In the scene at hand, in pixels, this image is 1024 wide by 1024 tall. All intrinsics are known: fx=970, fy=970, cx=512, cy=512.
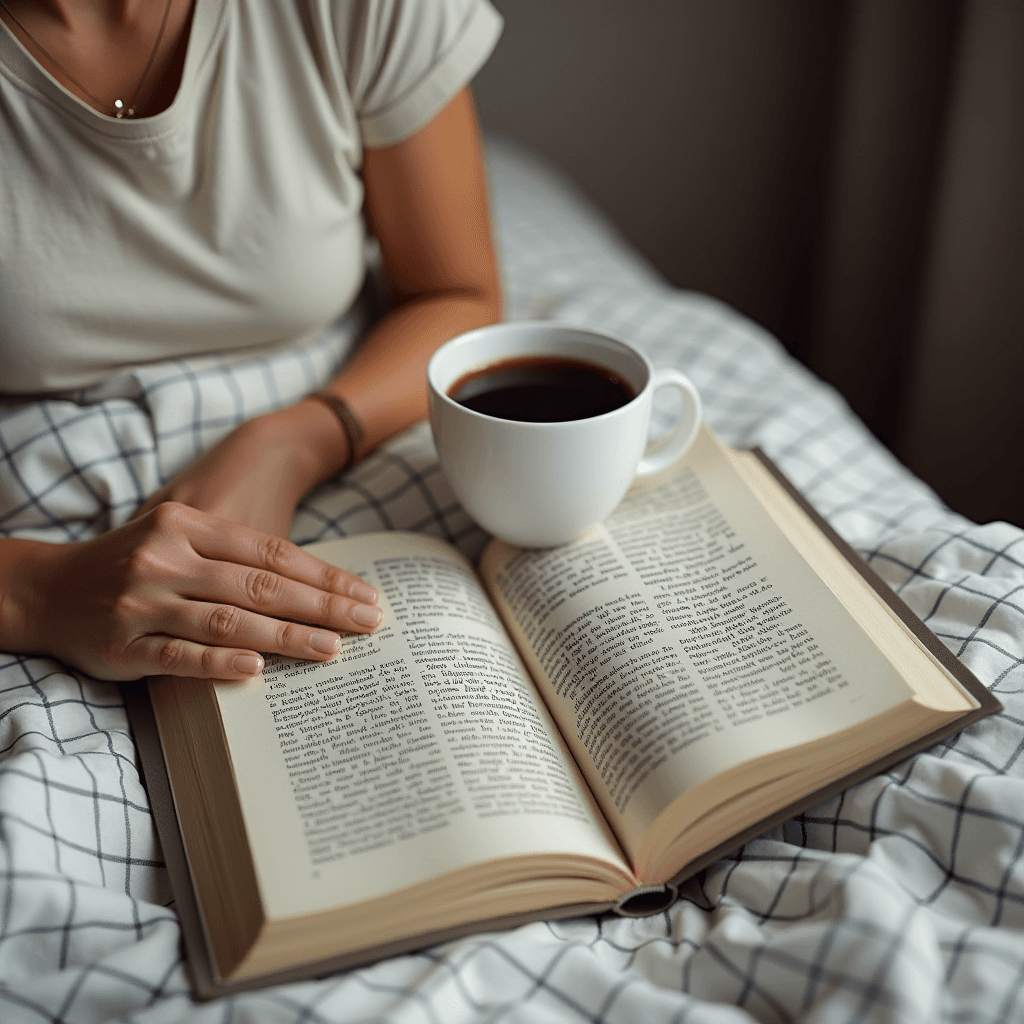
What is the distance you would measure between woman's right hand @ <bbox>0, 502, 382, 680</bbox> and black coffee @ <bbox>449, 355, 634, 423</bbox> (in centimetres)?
15

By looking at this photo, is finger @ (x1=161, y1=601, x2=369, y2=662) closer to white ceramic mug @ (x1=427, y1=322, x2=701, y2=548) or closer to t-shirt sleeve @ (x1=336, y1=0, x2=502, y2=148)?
white ceramic mug @ (x1=427, y1=322, x2=701, y2=548)

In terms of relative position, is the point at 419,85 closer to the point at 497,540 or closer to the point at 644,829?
the point at 497,540

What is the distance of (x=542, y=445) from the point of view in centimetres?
60

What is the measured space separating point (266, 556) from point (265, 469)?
126 mm

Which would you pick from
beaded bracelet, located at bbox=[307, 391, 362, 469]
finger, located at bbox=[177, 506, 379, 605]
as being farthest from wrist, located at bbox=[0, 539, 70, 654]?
beaded bracelet, located at bbox=[307, 391, 362, 469]

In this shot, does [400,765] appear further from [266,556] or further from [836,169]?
[836,169]

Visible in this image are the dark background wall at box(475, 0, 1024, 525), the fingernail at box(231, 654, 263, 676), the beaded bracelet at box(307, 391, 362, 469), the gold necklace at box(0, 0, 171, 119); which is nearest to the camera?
the fingernail at box(231, 654, 263, 676)

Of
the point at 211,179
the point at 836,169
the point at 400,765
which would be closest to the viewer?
the point at 400,765

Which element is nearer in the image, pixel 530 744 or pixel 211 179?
pixel 530 744

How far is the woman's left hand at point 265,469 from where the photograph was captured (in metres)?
0.68

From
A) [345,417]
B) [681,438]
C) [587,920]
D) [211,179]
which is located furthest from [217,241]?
[587,920]

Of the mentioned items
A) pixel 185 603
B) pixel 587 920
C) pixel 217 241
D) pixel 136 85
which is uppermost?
pixel 136 85

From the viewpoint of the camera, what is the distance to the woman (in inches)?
23.2

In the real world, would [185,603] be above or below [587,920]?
above
